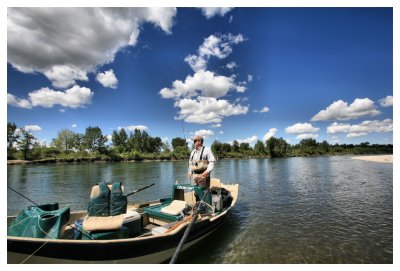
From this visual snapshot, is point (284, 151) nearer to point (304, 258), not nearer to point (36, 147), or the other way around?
point (36, 147)

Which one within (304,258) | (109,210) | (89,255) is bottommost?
(304,258)

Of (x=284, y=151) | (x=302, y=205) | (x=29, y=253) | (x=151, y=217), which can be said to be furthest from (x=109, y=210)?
(x=284, y=151)

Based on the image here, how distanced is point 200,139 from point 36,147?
87.9 m

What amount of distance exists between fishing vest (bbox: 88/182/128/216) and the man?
3.46 m

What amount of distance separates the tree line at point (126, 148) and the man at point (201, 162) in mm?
76153

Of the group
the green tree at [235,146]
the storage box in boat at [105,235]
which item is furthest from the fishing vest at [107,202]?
the green tree at [235,146]

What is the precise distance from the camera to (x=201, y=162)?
30.4 ft

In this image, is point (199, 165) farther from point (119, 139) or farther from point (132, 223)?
point (119, 139)

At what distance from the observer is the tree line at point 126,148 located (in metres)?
74.5

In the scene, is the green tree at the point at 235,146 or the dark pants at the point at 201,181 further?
the green tree at the point at 235,146

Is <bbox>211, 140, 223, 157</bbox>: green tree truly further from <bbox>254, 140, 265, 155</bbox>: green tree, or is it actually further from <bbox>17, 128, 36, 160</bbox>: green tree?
<bbox>17, 128, 36, 160</bbox>: green tree

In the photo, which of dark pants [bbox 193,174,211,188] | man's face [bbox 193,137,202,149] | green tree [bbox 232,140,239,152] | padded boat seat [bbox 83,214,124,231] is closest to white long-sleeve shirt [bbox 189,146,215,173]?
man's face [bbox 193,137,202,149]

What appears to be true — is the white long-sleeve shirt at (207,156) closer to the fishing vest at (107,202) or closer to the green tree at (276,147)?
the fishing vest at (107,202)

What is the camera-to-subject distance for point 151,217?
8.68 metres
